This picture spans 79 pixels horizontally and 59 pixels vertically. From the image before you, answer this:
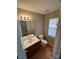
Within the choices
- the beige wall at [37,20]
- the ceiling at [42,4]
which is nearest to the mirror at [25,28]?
the beige wall at [37,20]

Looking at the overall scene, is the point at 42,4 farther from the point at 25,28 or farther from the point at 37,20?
the point at 37,20

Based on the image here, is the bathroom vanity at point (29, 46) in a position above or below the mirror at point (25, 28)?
below

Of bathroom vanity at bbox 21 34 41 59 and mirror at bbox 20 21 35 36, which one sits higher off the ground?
mirror at bbox 20 21 35 36

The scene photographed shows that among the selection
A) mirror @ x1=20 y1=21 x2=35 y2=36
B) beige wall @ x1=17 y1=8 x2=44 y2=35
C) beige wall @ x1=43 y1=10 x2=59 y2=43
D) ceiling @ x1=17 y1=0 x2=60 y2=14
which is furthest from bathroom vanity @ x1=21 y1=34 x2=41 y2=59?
beige wall @ x1=17 y1=8 x2=44 y2=35

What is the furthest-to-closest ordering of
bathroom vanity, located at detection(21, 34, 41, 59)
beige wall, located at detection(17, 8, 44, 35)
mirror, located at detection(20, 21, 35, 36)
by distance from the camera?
beige wall, located at detection(17, 8, 44, 35) < mirror, located at detection(20, 21, 35, 36) < bathroom vanity, located at detection(21, 34, 41, 59)

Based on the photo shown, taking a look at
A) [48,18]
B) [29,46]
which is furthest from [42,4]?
[29,46]

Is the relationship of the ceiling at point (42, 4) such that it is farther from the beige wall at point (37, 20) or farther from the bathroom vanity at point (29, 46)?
the bathroom vanity at point (29, 46)

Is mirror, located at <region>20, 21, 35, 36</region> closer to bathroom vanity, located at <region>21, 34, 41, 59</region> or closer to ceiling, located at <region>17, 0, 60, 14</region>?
bathroom vanity, located at <region>21, 34, 41, 59</region>

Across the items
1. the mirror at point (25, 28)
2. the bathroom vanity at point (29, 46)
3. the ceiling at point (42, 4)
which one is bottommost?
the bathroom vanity at point (29, 46)

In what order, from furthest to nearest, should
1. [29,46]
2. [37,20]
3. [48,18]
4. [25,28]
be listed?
[37,20]
[48,18]
[25,28]
[29,46]

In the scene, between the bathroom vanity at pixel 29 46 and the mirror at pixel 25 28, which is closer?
the bathroom vanity at pixel 29 46

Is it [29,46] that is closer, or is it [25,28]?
[29,46]
